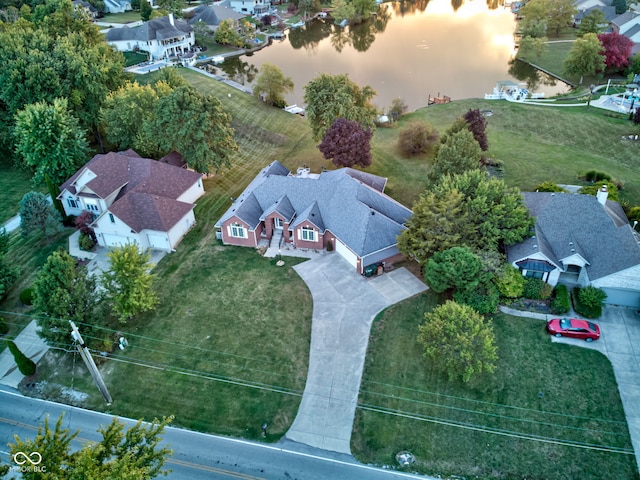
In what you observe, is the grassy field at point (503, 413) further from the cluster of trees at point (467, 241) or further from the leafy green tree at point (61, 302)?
the leafy green tree at point (61, 302)

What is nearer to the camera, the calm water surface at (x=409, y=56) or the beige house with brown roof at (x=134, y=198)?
the beige house with brown roof at (x=134, y=198)

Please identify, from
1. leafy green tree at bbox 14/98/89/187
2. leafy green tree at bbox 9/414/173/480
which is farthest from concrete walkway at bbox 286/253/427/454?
leafy green tree at bbox 14/98/89/187

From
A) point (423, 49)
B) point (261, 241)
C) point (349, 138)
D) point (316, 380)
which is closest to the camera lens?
point (316, 380)

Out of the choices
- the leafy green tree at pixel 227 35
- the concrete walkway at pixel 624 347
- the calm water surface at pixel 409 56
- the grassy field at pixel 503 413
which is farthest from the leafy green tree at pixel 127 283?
the leafy green tree at pixel 227 35

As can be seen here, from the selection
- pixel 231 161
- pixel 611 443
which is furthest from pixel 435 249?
pixel 231 161

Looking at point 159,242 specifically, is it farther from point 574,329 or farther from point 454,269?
point 574,329

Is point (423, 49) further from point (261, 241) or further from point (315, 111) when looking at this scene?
point (261, 241)

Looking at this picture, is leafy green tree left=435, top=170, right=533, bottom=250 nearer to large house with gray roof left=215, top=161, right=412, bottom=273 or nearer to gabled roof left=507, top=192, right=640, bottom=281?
gabled roof left=507, top=192, right=640, bottom=281
